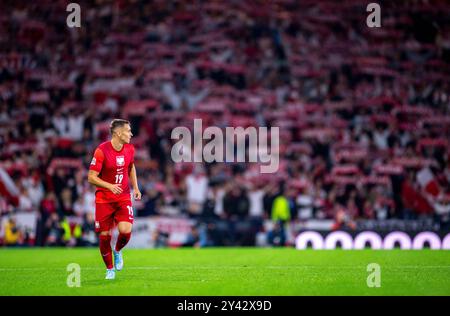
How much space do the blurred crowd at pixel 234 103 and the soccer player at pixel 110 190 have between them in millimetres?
8727

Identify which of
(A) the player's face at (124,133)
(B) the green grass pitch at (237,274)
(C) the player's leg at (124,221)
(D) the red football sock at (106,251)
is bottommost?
(B) the green grass pitch at (237,274)

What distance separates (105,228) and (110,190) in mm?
610

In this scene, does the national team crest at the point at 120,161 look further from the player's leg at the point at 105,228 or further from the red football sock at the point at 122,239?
the red football sock at the point at 122,239

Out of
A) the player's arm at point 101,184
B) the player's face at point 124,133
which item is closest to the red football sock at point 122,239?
the player's arm at point 101,184

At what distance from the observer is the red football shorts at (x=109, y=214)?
10.7 meters

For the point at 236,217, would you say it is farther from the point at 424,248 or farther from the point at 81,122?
the point at 81,122

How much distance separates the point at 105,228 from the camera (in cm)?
1069

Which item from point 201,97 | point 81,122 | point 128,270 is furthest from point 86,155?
point 128,270

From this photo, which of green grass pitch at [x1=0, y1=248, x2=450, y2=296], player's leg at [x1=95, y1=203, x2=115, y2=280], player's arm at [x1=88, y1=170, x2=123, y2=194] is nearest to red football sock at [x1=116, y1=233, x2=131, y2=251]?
player's leg at [x1=95, y1=203, x2=115, y2=280]

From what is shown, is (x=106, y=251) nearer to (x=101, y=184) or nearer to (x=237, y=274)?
(x=101, y=184)

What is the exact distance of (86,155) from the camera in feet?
72.3

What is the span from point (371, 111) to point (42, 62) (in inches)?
440
